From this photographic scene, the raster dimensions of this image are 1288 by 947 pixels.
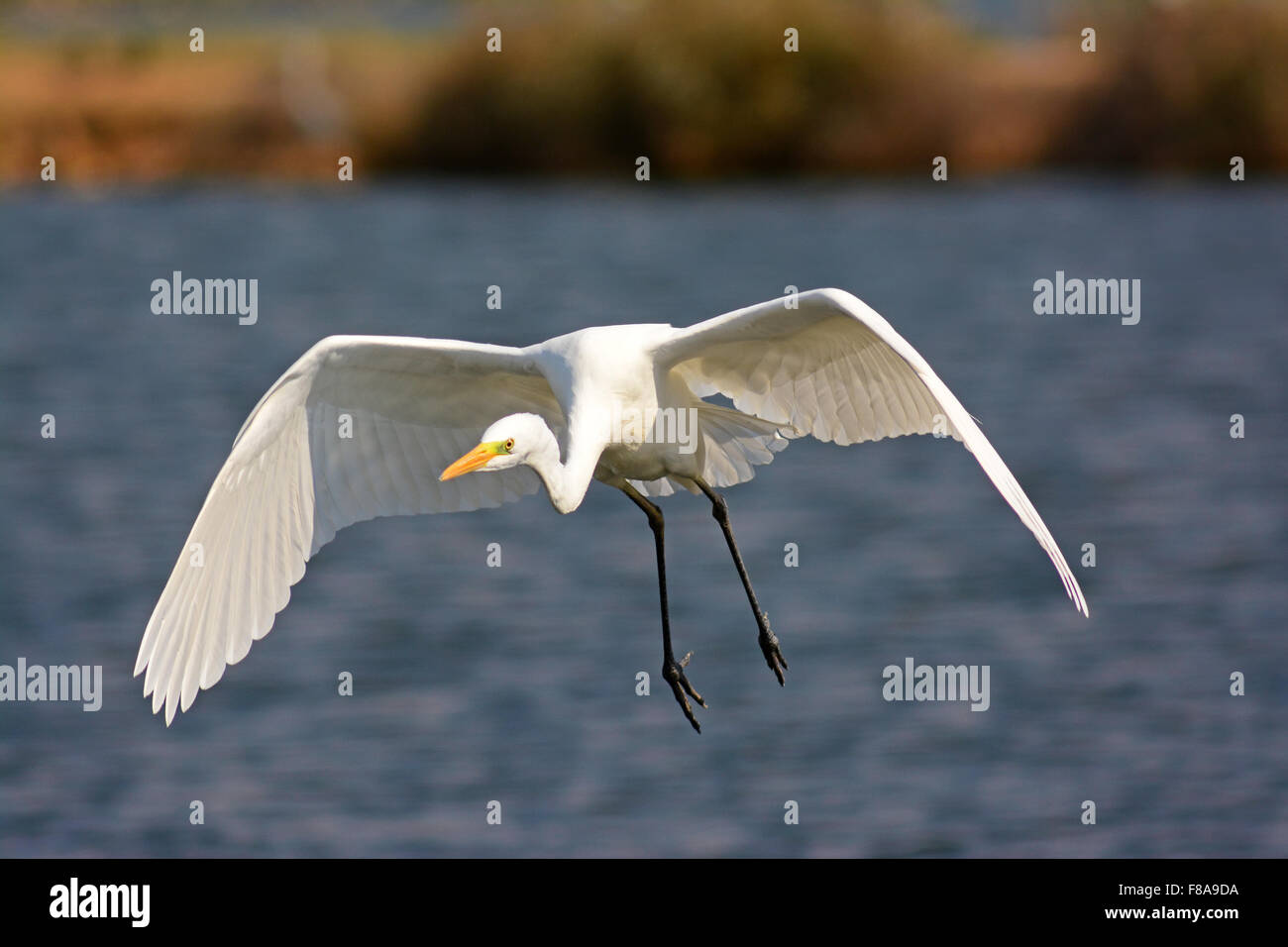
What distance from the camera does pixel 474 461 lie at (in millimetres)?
8539

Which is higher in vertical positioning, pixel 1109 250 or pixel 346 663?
pixel 1109 250

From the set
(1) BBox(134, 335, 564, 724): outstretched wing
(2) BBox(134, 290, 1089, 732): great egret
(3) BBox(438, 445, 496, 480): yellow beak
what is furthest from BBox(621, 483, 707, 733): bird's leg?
(3) BBox(438, 445, 496, 480): yellow beak

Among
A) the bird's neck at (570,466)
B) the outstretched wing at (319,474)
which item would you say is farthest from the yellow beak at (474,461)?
the outstretched wing at (319,474)

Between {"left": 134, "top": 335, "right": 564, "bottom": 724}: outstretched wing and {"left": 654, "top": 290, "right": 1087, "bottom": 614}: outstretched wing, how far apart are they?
850mm

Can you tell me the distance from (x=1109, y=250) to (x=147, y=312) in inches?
669

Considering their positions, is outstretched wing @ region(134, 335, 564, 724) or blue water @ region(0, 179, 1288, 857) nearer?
outstretched wing @ region(134, 335, 564, 724)

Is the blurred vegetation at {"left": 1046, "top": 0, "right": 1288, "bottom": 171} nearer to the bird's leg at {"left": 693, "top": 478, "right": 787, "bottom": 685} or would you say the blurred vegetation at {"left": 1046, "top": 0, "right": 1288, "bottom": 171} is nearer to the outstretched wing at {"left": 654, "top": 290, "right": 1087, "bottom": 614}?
the bird's leg at {"left": 693, "top": 478, "right": 787, "bottom": 685}

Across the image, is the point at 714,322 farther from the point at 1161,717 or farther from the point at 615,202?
the point at 615,202

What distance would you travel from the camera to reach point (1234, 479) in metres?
25.8

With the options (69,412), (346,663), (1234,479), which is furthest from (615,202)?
(346,663)

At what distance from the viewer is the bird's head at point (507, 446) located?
855cm

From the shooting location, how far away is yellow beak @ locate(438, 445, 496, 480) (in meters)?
8.48

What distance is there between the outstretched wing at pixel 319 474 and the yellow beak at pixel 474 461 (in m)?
0.96

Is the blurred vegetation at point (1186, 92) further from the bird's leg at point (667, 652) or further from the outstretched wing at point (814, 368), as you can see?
the outstretched wing at point (814, 368)
